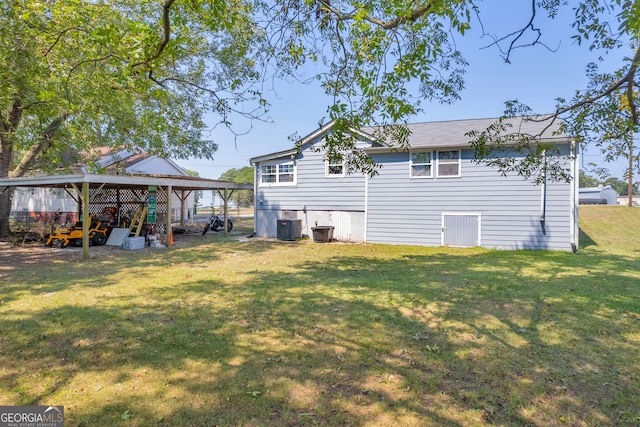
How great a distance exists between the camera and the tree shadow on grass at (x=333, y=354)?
260 cm

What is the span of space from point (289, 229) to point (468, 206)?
6836 millimetres

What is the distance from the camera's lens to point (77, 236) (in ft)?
38.2

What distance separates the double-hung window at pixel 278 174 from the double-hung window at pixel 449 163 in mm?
5931

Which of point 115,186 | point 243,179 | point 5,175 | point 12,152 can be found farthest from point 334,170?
point 243,179

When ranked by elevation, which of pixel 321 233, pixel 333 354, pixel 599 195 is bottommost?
pixel 333 354

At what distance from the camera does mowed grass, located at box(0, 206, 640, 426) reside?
2.61 meters

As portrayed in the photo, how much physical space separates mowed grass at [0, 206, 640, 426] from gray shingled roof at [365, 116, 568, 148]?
5675 mm

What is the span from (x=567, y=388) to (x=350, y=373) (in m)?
1.87

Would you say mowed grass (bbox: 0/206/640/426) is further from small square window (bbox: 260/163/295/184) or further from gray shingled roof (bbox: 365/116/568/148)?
small square window (bbox: 260/163/295/184)

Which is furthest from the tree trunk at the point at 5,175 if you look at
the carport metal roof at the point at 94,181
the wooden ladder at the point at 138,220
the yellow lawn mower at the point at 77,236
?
the wooden ladder at the point at 138,220

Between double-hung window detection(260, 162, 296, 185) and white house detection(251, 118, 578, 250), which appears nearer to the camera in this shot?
white house detection(251, 118, 578, 250)

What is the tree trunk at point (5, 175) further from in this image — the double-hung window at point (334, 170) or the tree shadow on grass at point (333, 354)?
the double-hung window at point (334, 170)

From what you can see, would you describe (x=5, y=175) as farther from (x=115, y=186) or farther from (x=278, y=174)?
→ (x=278, y=174)

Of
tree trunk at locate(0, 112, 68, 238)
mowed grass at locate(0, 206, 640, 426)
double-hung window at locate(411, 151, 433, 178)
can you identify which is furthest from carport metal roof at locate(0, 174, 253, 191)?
double-hung window at locate(411, 151, 433, 178)
